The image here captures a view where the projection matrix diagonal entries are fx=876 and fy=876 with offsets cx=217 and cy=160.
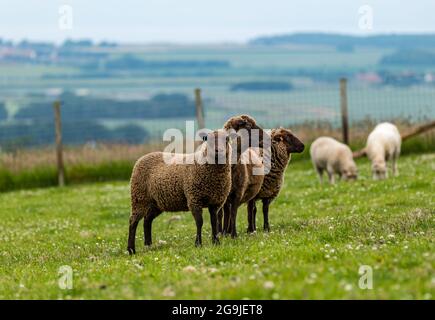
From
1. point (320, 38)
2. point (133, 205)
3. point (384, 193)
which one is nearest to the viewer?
point (133, 205)

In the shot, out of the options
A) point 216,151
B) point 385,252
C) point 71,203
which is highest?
point 216,151

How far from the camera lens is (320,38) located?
119 m

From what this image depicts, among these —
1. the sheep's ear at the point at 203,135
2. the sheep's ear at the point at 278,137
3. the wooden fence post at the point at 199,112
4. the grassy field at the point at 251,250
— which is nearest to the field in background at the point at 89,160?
the wooden fence post at the point at 199,112

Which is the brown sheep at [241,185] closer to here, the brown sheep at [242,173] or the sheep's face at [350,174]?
the brown sheep at [242,173]

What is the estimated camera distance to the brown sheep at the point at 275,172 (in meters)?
14.0

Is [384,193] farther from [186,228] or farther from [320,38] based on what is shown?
[320,38]

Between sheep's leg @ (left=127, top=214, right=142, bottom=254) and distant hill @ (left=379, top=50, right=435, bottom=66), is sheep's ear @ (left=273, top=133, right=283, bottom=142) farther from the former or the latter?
distant hill @ (left=379, top=50, right=435, bottom=66)

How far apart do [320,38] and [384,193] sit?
10243cm

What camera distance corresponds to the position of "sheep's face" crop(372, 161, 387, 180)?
21906 mm

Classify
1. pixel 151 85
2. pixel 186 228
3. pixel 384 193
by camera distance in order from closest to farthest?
1. pixel 186 228
2. pixel 384 193
3. pixel 151 85

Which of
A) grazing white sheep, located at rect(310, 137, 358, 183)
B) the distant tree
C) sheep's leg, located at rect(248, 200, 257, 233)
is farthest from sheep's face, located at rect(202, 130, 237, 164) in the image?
the distant tree

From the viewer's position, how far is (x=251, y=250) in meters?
10.6

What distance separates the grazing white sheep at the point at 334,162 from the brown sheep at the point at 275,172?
790cm

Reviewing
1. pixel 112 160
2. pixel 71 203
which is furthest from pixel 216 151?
pixel 112 160
